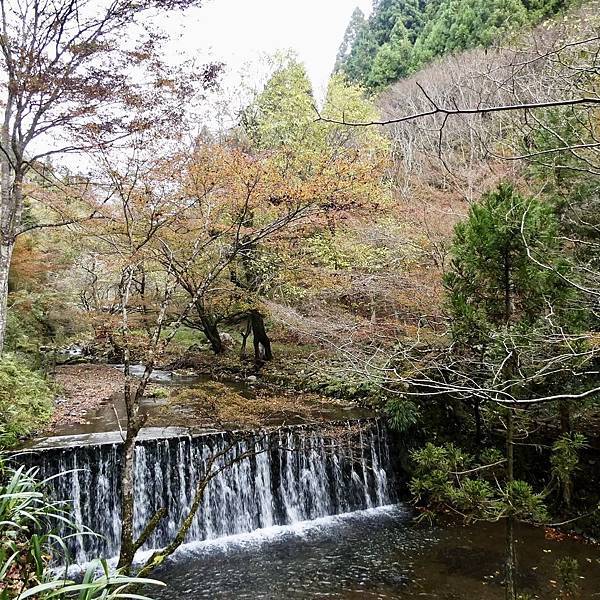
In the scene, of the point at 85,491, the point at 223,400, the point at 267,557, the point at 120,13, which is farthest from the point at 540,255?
the point at 85,491

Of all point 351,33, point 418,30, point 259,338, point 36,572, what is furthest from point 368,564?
point 351,33

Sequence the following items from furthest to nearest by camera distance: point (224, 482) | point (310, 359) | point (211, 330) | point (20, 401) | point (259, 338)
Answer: point (211, 330) < point (259, 338) < point (310, 359) < point (20, 401) < point (224, 482)

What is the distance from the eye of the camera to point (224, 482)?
29.0ft

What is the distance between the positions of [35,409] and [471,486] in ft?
27.4

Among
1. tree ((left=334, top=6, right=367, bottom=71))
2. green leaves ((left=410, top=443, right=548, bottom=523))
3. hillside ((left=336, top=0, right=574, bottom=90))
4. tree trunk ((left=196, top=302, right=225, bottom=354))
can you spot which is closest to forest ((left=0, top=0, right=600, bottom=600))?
green leaves ((left=410, top=443, right=548, bottom=523))

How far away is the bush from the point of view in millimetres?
8531

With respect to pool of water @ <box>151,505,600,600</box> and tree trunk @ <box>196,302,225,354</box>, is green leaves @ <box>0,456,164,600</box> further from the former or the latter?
tree trunk @ <box>196,302,225,354</box>

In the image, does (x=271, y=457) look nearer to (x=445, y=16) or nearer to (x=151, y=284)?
(x=151, y=284)

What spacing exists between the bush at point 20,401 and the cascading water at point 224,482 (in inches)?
51.7

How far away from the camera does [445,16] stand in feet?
81.3

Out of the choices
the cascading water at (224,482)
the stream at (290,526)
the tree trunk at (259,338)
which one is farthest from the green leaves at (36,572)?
the tree trunk at (259,338)

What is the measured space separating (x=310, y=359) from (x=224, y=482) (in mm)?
5037

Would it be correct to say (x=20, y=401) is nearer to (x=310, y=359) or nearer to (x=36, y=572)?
(x=310, y=359)

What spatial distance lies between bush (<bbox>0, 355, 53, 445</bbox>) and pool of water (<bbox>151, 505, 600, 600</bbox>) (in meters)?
3.53
